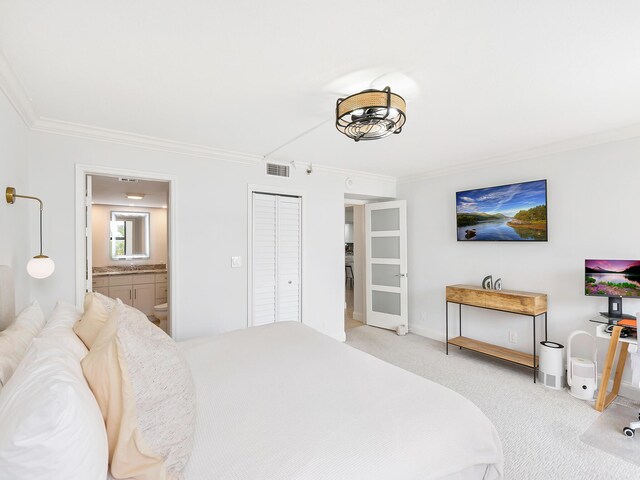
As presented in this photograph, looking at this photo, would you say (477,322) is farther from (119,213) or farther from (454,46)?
(119,213)

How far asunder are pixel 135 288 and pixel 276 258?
10.2 ft

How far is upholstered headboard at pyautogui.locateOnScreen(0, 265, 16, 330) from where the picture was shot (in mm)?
1595

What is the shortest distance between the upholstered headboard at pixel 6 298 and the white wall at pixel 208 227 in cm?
102

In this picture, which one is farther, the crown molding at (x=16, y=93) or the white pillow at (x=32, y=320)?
the crown molding at (x=16, y=93)

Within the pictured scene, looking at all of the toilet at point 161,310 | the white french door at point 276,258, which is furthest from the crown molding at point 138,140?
the toilet at point 161,310

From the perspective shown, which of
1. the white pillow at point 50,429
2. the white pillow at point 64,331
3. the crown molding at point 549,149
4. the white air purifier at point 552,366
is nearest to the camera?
the white pillow at point 50,429

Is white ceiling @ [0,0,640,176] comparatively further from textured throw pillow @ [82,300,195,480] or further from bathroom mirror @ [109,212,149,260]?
bathroom mirror @ [109,212,149,260]

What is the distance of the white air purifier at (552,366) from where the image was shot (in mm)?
2979

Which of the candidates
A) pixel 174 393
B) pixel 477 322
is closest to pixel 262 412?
pixel 174 393

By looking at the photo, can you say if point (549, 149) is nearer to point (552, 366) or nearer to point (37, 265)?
point (552, 366)

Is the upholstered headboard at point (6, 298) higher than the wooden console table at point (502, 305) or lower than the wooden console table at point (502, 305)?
higher

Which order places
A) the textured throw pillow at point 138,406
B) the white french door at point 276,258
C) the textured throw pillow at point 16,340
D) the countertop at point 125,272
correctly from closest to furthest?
1. the textured throw pillow at point 138,406
2. the textured throw pillow at point 16,340
3. the white french door at point 276,258
4. the countertop at point 125,272

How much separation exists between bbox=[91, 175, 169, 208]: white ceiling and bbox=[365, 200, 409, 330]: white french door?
3.01 metres

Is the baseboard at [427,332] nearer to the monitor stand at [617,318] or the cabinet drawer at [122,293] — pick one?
the monitor stand at [617,318]
